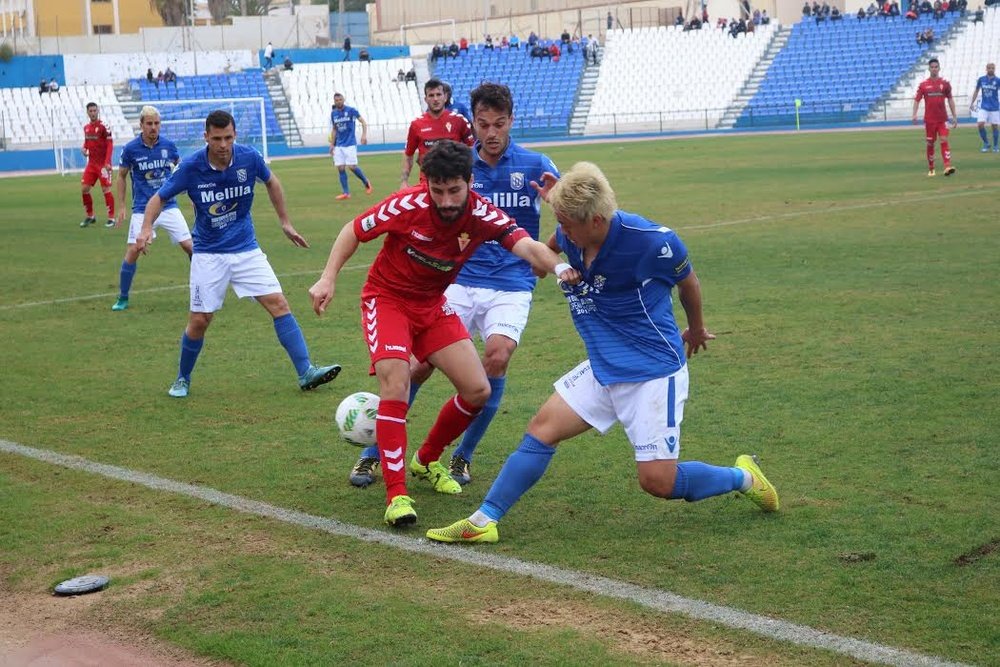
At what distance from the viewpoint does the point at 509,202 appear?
24.0 ft

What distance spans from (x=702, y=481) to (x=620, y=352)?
0.73 meters

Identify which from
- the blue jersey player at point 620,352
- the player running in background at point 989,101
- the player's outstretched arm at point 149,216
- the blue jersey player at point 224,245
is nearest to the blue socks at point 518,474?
the blue jersey player at point 620,352

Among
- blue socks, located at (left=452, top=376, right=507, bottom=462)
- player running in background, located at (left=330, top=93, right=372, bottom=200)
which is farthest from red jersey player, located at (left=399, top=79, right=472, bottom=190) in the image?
player running in background, located at (left=330, top=93, right=372, bottom=200)

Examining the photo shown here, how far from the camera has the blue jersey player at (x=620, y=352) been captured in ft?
17.1

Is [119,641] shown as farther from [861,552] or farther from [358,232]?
[861,552]

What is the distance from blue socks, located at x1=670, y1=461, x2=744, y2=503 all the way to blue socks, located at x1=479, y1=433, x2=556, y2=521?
58 centimetres

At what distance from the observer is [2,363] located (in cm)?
1038

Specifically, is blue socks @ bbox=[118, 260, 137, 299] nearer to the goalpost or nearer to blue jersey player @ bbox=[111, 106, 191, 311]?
blue jersey player @ bbox=[111, 106, 191, 311]

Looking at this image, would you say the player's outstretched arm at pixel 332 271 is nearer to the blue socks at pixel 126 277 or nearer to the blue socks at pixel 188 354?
the blue socks at pixel 188 354

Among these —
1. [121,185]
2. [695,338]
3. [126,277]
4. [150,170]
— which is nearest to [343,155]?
[121,185]

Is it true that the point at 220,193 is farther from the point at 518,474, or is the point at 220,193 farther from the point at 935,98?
the point at 935,98

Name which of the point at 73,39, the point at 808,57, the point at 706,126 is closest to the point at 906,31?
the point at 808,57

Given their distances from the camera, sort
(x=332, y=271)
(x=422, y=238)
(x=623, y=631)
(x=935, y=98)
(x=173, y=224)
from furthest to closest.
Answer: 1. (x=935, y=98)
2. (x=173, y=224)
3. (x=422, y=238)
4. (x=332, y=271)
5. (x=623, y=631)

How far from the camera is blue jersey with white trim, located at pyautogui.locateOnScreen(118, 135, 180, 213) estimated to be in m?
14.3
